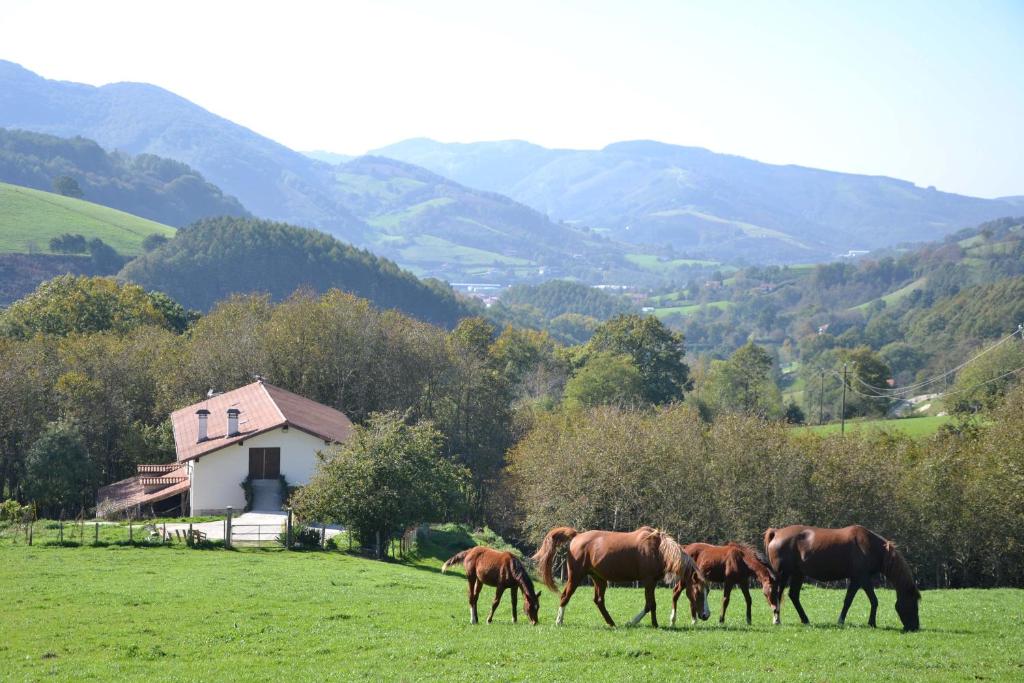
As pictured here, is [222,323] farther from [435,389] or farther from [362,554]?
[362,554]

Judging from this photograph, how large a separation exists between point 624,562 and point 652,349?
249 feet

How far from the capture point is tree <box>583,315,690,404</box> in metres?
91.2

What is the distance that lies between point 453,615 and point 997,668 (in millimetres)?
9524

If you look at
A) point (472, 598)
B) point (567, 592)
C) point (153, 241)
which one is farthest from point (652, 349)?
point (153, 241)

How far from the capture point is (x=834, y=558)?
61.8 feet

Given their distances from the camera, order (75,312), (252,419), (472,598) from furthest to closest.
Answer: (75,312) → (252,419) → (472,598)

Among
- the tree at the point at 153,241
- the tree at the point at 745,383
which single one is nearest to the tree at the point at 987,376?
the tree at the point at 745,383

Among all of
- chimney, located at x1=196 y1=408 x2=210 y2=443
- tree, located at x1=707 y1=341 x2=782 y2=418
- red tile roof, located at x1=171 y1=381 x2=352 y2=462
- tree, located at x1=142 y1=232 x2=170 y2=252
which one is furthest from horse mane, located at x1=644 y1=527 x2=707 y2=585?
tree, located at x1=142 y1=232 x2=170 y2=252

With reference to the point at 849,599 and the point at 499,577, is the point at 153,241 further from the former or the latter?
the point at 849,599

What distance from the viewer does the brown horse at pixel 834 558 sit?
18.5 m

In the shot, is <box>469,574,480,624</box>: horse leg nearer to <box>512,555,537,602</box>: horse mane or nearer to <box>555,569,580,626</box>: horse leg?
<box>512,555,537,602</box>: horse mane

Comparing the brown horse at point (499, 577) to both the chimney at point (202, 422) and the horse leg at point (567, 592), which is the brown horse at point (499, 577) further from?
the chimney at point (202, 422)

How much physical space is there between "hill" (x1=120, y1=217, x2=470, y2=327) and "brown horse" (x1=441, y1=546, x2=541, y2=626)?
479 ft

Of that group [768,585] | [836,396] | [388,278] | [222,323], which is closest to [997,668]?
[768,585]
